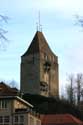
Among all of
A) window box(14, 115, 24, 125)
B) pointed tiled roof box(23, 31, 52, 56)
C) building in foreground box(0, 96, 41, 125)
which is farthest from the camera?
pointed tiled roof box(23, 31, 52, 56)

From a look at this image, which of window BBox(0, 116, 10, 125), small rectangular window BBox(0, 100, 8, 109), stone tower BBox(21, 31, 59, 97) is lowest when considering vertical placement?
window BBox(0, 116, 10, 125)

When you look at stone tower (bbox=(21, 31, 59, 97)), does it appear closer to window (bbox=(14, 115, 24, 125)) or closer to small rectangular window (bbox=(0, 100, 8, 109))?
small rectangular window (bbox=(0, 100, 8, 109))

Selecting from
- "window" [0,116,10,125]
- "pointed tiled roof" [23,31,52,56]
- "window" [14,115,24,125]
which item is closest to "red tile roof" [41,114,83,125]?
"window" [0,116,10,125]

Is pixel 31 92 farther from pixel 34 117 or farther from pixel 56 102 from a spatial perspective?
pixel 34 117

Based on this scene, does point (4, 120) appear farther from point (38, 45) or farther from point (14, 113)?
point (38, 45)

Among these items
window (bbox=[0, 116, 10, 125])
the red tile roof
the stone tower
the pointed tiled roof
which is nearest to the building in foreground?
window (bbox=[0, 116, 10, 125])

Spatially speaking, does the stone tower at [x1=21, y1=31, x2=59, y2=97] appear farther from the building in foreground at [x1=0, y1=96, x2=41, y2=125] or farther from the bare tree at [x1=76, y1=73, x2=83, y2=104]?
the building in foreground at [x1=0, y1=96, x2=41, y2=125]

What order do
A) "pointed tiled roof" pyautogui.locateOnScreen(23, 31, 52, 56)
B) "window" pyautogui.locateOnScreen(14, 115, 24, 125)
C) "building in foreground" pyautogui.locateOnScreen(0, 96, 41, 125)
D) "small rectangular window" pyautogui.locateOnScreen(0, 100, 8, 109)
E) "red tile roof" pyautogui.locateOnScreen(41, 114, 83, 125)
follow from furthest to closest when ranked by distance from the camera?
"pointed tiled roof" pyautogui.locateOnScreen(23, 31, 52, 56) < "red tile roof" pyautogui.locateOnScreen(41, 114, 83, 125) < "small rectangular window" pyautogui.locateOnScreen(0, 100, 8, 109) < "building in foreground" pyautogui.locateOnScreen(0, 96, 41, 125) < "window" pyautogui.locateOnScreen(14, 115, 24, 125)

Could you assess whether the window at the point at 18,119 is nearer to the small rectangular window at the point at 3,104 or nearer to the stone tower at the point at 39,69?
the small rectangular window at the point at 3,104

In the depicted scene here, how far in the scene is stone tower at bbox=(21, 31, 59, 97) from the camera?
14725cm

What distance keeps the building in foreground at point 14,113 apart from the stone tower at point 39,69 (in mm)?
47406

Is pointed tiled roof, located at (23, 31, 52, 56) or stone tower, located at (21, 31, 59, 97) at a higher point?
pointed tiled roof, located at (23, 31, 52, 56)

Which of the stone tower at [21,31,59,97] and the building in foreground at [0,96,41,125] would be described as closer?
the building in foreground at [0,96,41,125]

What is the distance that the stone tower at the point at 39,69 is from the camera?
14725 cm
